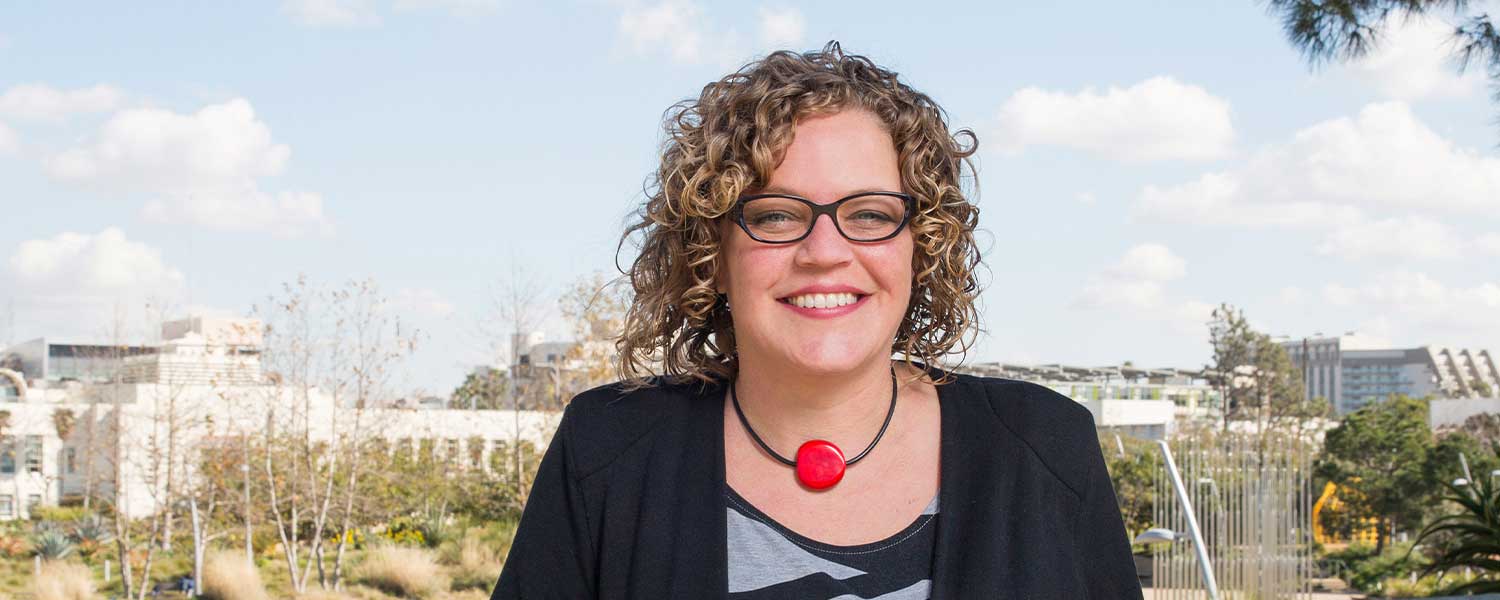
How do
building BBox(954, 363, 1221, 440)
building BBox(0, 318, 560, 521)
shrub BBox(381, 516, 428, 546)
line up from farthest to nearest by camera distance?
1. building BBox(954, 363, 1221, 440)
2. shrub BBox(381, 516, 428, 546)
3. building BBox(0, 318, 560, 521)

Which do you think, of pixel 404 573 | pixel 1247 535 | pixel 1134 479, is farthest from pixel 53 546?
pixel 1247 535

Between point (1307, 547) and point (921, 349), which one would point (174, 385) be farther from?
point (921, 349)

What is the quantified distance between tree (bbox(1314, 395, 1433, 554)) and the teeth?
51.5 feet

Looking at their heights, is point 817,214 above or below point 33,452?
above

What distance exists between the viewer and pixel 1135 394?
3734 cm

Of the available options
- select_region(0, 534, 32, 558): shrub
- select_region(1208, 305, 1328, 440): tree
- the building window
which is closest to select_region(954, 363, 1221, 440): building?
select_region(1208, 305, 1328, 440): tree

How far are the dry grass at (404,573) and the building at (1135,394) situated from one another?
696 cm

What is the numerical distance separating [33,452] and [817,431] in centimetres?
1845

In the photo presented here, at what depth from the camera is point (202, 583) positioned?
1045cm

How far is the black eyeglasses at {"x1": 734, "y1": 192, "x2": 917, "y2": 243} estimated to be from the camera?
134cm

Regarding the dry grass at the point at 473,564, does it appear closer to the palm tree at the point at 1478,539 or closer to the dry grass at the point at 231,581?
the dry grass at the point at 231,581

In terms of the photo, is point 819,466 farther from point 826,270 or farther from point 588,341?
point 588,341

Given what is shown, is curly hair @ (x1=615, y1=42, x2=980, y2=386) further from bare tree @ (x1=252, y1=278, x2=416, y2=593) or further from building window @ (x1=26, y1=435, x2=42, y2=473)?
building window @ (x1=26, y1=435, x2=42, y2=473)

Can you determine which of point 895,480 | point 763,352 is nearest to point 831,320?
point 763,352
